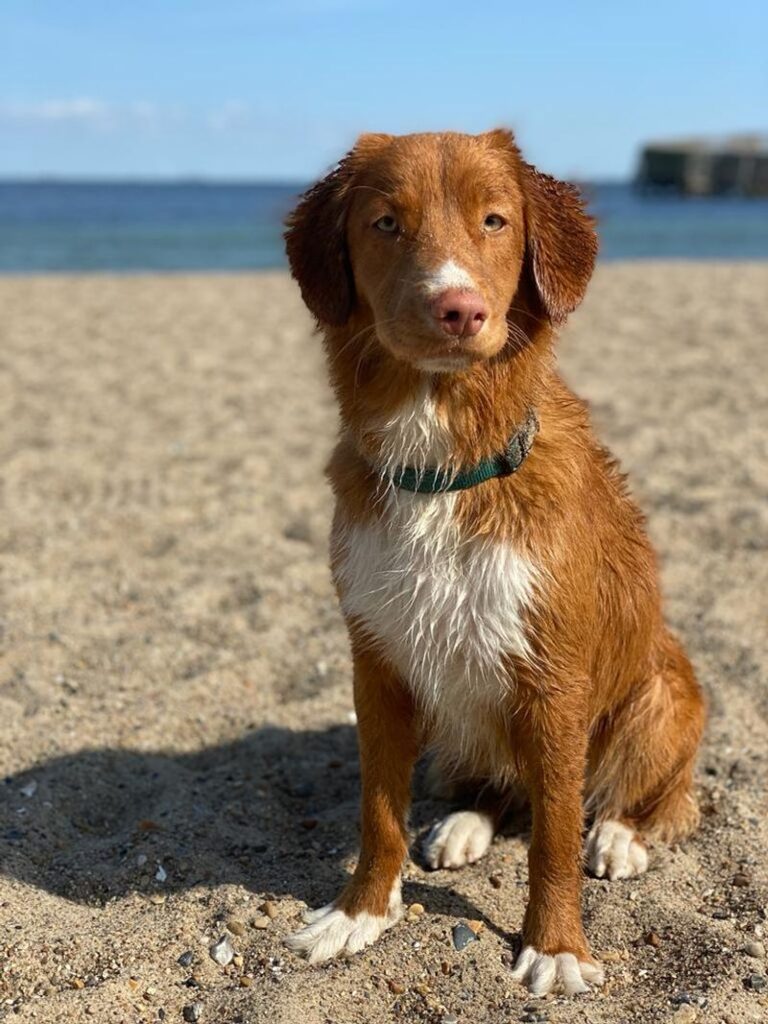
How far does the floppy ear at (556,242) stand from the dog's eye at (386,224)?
362 mm

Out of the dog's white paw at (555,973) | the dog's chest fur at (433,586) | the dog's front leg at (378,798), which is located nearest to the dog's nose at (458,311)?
the dog's chest fur at (433,586)

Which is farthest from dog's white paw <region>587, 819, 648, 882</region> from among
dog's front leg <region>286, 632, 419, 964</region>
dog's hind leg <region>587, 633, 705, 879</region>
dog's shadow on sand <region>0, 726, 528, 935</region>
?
dog's front leg <region>286, 632, 419, 964</region>

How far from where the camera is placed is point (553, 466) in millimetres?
2920

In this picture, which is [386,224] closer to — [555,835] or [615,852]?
[555,835]

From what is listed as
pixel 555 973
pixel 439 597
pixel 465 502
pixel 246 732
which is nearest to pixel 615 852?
pixel 555 973

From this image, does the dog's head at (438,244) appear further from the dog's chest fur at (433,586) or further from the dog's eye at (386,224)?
the dog's chest fur at (433,586)

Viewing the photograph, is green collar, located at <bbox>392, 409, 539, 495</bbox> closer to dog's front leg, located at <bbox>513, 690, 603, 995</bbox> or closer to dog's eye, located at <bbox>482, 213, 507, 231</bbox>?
dog's eye, located at <bbox>482, 213, 507, 231</bbox>

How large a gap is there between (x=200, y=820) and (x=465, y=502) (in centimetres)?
149

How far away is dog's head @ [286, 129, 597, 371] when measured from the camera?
2.62m

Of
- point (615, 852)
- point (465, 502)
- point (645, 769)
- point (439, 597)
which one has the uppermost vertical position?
point (465, 502)

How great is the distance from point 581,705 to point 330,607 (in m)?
2.52

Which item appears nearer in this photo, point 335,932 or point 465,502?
point 465,502

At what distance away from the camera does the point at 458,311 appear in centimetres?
253

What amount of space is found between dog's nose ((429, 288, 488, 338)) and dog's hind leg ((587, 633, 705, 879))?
1404mm
